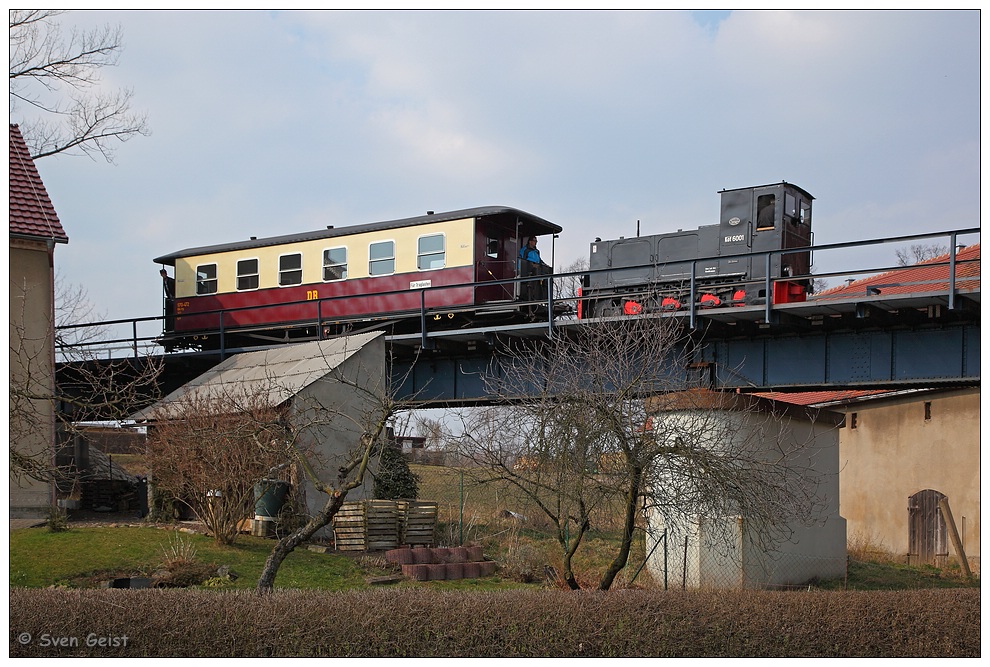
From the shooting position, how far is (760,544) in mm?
13859

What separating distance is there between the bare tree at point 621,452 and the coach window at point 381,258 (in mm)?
11102

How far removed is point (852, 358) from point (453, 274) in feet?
31.5

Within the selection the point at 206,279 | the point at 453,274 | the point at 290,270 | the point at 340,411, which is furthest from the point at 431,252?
the point at 206,279

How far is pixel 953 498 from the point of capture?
20734 millimetres

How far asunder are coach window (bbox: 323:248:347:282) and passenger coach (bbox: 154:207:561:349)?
3cm

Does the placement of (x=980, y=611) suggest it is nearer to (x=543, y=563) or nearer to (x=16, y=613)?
(x=543, y=563)

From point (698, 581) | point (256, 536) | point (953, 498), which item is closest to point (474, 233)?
point (256, 536)

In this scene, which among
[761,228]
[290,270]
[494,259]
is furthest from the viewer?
[290,270]

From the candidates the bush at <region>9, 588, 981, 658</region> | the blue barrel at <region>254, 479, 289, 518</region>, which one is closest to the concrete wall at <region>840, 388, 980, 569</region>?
the bush at <region>9, 588, 981, 658</region>

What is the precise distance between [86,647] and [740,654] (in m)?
6.23

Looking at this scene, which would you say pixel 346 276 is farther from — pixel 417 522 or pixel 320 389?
pixel 417 522

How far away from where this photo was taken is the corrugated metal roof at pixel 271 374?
17.8 m

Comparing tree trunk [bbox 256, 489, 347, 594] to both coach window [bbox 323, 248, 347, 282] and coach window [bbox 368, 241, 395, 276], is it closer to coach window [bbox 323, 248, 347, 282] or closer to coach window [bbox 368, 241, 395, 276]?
coach window [bbox 368, 241, 395, 276]

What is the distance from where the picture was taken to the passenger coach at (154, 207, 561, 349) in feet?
73.3
